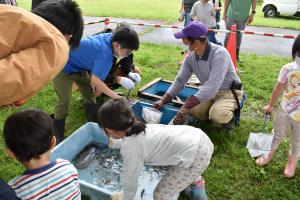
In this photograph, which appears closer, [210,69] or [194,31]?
[194,31]

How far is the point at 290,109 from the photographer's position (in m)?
2.97

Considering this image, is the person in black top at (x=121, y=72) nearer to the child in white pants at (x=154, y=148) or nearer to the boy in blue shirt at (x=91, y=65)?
the boy in blue shirt at (x=91, y=65)

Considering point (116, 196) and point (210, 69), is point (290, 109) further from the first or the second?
point (116, 196)

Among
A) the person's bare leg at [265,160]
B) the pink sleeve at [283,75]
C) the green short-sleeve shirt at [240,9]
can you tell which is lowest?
the person's bare leg at [265,160]

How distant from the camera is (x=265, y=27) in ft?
39.0

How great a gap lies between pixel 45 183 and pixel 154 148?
81 centimetres

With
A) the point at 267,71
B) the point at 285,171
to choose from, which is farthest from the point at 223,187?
the point at 267,71

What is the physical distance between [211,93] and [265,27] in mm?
9453

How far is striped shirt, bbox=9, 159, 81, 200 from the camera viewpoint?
65.7 inches

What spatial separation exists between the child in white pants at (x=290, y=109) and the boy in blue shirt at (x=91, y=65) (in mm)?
1392

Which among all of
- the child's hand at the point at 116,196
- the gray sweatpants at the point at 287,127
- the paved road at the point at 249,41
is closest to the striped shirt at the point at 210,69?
the gray sweatpants at the point at 287,127

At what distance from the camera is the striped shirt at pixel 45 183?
A: 1.67 metres

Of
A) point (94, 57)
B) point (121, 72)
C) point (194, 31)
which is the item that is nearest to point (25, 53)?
point (94, 57)

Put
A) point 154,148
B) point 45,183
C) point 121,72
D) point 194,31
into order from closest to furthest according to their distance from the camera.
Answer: point 45,183, point 154,148, point 194,31, point 121,72
